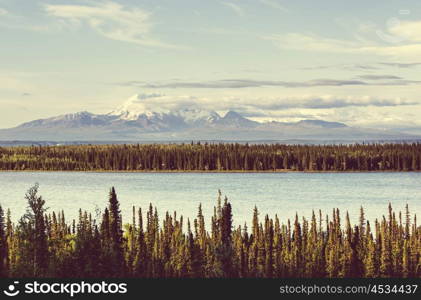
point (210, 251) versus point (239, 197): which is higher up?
point (210, 251)

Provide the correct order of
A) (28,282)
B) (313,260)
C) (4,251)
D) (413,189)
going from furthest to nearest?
(413,189), (313,260), (4,251), (28,282)

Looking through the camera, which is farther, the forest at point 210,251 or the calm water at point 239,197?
the calm water at point 239,197

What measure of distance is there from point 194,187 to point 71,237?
108567 mm

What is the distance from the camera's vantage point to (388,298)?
36750mm

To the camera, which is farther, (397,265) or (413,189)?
(413,189)

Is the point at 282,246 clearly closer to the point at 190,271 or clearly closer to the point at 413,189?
the point at 190,271

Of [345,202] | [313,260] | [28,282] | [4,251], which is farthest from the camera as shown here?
[345,202]

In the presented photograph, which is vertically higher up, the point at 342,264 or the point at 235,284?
the point at 235,284

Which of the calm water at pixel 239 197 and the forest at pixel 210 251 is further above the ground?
the forest at pixel 210 251

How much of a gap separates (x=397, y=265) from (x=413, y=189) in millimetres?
110652

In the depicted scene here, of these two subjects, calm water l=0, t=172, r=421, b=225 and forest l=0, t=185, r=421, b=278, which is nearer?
forest l=0, t=185, r=421, b=278

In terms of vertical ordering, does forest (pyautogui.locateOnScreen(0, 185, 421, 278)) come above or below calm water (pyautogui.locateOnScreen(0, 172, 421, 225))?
above

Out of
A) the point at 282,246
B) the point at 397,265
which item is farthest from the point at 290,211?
the point at 397,265

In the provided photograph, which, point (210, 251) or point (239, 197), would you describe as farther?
point (239, 197)
